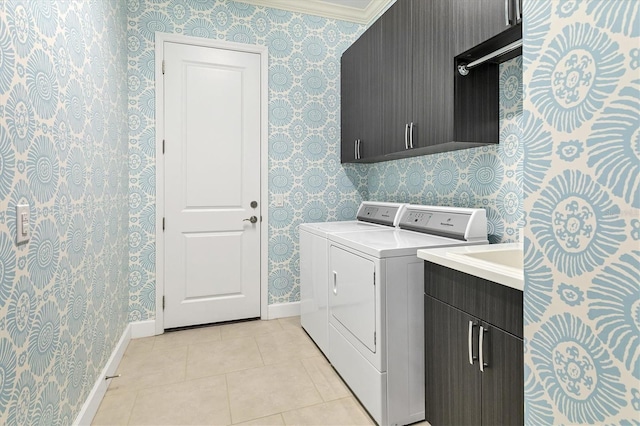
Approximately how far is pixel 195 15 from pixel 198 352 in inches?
103

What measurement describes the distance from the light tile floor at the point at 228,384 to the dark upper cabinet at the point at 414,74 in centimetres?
151

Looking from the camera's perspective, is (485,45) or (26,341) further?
(485,45)

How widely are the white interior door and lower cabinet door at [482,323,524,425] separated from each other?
6.99 ft

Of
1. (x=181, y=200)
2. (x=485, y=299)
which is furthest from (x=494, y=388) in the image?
→ (x=181, y=200)

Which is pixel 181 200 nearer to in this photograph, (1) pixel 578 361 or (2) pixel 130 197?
(2) pixel 130 197

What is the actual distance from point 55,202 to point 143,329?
1.76 m

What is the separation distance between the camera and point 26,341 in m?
1.07

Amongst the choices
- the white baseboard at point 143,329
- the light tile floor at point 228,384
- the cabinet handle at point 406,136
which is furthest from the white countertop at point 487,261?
the white baseboard at point 143,329

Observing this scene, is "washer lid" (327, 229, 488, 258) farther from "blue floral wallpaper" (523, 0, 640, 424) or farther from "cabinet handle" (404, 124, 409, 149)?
"blue floral wallpaper" (523, 0, 640, 424)

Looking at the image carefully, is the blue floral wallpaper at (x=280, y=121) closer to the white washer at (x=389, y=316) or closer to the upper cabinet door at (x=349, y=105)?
the upper cabinet door at (x=349, y=105)

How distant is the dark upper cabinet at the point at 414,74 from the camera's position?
1674 mm

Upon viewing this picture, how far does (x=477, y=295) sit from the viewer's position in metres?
1.26

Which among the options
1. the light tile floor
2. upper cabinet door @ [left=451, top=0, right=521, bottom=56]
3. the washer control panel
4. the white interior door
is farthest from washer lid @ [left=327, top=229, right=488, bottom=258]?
the white interior door

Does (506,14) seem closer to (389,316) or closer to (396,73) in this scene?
(396,73)
